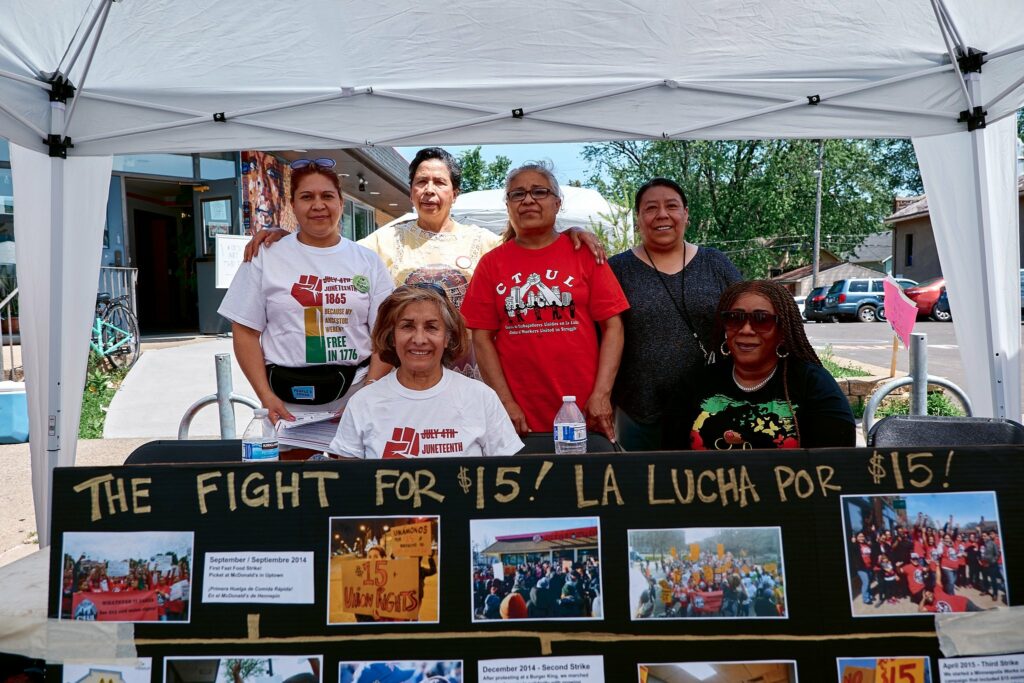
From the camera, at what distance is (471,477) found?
1550 mm

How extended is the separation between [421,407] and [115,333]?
8430 mm

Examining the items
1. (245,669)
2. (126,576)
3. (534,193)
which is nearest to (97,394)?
(534,193)

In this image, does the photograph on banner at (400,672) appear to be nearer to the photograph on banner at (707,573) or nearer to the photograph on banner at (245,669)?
the photograph on banner at (245,669)

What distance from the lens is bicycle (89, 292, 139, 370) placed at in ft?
29.5

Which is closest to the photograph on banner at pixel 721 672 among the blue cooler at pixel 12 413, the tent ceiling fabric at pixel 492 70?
the tent ceiling fabric at pixel 492 70

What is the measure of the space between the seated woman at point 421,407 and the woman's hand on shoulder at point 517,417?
501mm

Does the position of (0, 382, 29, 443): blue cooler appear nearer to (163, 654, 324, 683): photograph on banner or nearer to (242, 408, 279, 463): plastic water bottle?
(242, 408, 279, 463): plastic water bottle

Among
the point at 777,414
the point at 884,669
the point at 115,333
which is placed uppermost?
the point at 115,333

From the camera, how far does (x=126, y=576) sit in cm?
149

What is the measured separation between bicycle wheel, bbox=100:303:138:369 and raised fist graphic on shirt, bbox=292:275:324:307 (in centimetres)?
735

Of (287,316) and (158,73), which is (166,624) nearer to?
(287,316)

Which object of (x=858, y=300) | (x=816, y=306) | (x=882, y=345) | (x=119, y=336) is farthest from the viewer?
(x=816, y=306)

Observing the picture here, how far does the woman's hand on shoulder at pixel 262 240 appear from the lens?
2955 mm

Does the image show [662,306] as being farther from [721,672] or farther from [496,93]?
[721,672]
